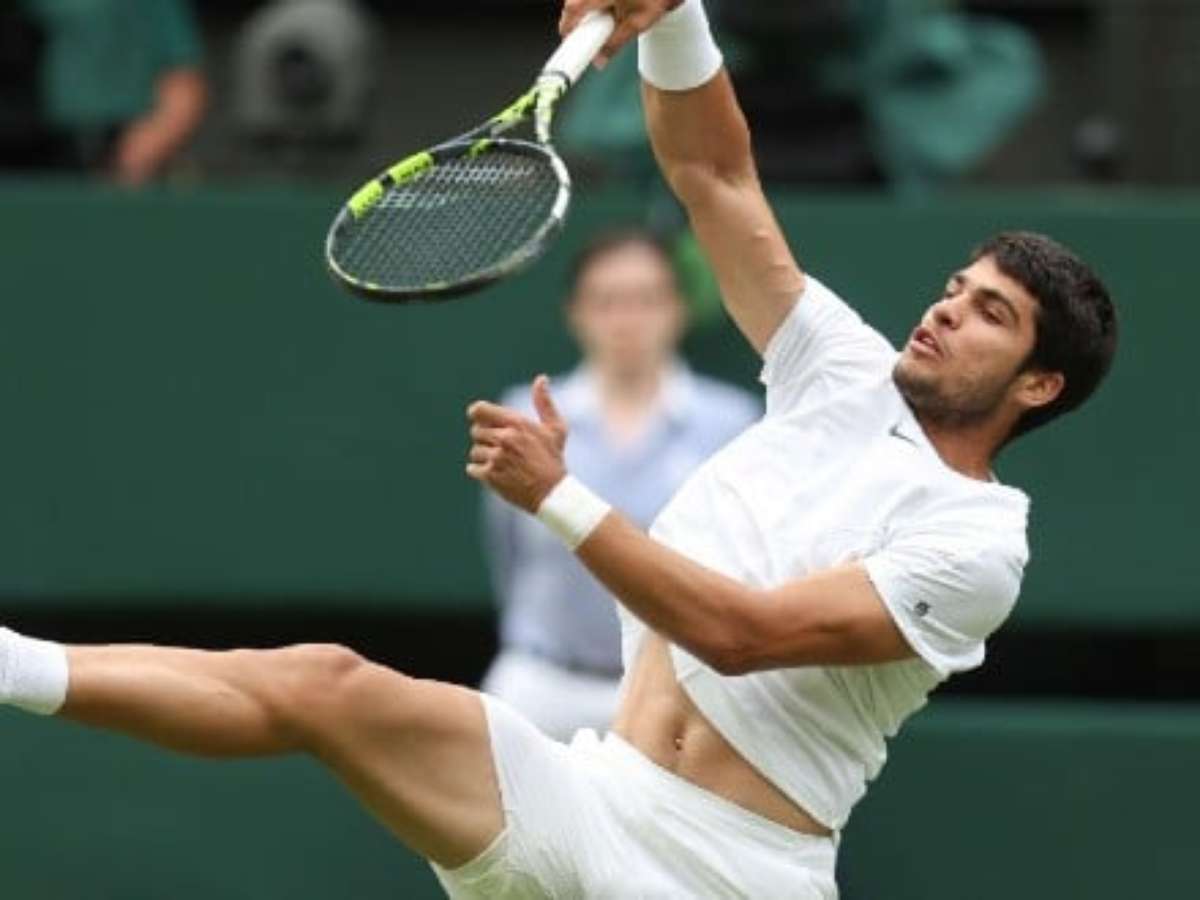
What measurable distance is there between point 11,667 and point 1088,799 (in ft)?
12.5

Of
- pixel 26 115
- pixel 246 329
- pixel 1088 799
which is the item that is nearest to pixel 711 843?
pixel 1088 799

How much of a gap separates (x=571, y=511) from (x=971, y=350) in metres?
0.99

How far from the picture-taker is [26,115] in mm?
9898

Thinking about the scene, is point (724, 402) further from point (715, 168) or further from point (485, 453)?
point (485, 453)

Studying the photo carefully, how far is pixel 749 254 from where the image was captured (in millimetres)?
6844

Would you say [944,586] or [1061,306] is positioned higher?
[1061,306]

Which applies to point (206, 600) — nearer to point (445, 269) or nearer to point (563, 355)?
point (563, 355)

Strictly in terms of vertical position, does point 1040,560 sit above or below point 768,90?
below

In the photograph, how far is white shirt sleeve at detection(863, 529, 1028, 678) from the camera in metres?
6.47

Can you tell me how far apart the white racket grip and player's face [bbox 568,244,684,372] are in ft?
7.44

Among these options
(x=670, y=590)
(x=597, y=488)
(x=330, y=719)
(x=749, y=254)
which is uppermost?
(x=749, y=254)

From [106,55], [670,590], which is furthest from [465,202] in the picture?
[106,55]

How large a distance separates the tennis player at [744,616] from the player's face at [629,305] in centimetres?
185

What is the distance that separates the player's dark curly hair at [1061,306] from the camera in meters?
6.71
